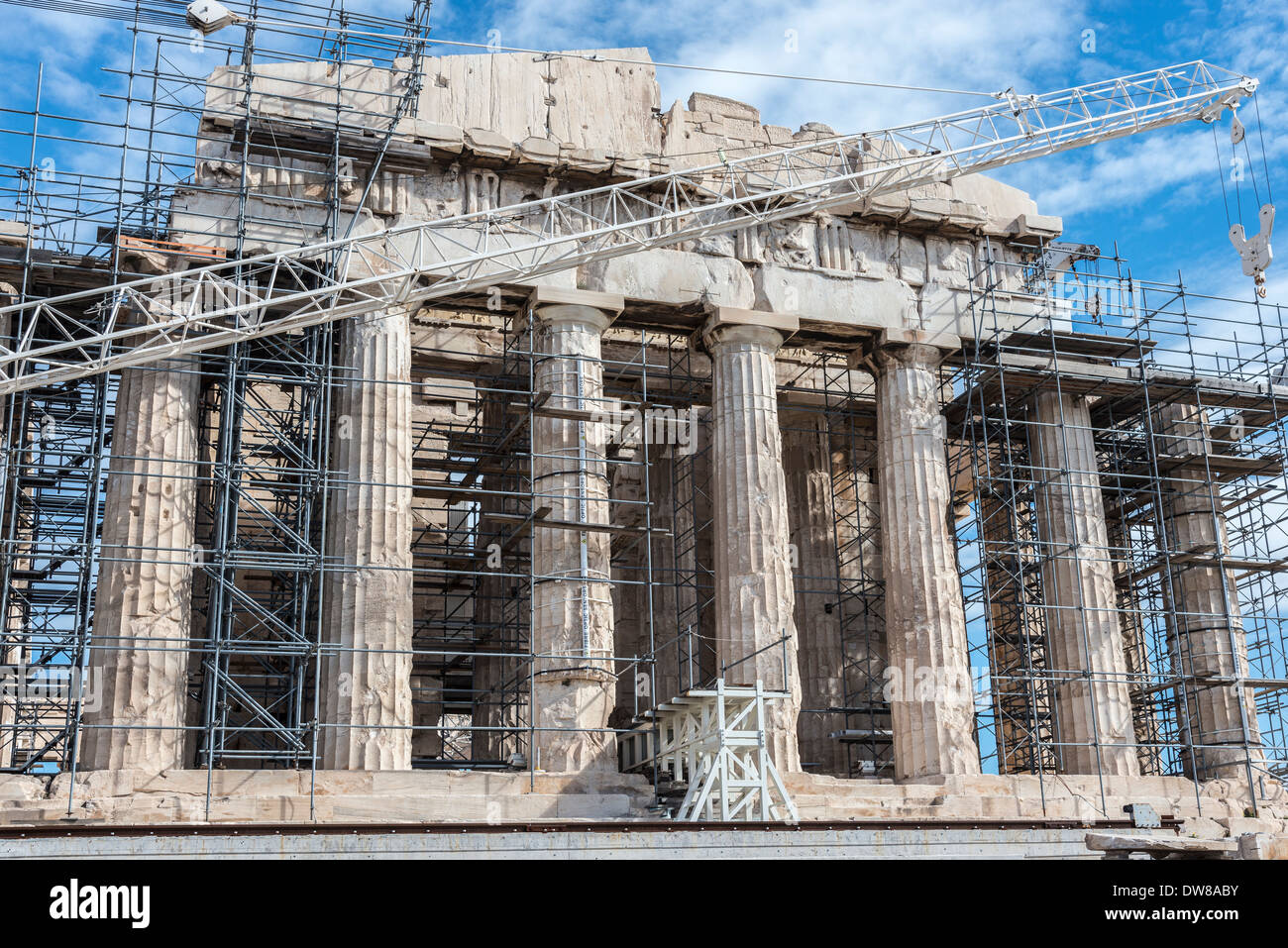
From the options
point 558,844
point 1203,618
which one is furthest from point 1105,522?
point 558,844

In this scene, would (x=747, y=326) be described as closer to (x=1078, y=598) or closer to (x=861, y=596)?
(x=861, y=596)

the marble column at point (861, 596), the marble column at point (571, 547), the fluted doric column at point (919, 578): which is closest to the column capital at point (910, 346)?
the fluted doric column at point (919, 578)

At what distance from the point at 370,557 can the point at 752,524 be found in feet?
28.8

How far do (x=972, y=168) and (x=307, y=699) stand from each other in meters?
20.1

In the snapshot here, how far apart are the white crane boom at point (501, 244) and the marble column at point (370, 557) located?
4.21 feet

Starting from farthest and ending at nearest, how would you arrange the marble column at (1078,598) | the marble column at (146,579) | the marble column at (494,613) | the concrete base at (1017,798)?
the marble column at (494,613)
the marble column at (1078,598)
the concrete base at (1017,798)
the marble column at (146,579)

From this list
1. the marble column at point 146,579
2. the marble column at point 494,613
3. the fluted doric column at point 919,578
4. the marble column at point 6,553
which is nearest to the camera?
the marble column at point 146,579

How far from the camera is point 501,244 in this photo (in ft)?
116

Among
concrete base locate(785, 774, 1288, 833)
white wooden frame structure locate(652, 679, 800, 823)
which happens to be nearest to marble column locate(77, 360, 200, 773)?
white wooden frame structure locate(652, 679, 800, 823)

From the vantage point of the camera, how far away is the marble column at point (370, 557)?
30.6 metres

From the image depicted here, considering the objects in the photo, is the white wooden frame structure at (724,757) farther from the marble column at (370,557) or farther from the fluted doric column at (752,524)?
the marble column at (370,557)

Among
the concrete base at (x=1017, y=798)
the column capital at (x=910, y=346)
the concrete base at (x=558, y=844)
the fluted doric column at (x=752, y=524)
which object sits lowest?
the concrete base at (x=558, y=844)
